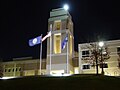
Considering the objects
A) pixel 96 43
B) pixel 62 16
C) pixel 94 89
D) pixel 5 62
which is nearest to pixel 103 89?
pixel 94 89

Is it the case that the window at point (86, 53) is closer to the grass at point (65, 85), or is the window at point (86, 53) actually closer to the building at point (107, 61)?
the building at point (107, 61)

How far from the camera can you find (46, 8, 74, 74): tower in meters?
60.3

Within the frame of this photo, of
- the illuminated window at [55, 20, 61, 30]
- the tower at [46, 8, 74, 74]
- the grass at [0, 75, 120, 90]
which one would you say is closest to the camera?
the grass at [0, 75, 120, 90]

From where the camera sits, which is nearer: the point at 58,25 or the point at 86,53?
the point at 86,53

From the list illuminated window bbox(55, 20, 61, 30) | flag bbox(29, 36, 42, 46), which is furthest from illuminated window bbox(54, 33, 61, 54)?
flag bbox(29, 36, 42, 46)

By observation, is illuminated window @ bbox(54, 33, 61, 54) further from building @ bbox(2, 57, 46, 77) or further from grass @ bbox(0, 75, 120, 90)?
grass @ bbox(0, 75, 120, 90)

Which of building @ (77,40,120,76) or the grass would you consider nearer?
the grass

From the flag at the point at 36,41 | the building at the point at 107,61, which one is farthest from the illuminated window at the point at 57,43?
the flag at the point at 36,41

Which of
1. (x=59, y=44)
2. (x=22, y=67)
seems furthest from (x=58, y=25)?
(x=22, y=67)

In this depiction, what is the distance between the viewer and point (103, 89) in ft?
70.7

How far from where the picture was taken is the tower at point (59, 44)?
60344mm

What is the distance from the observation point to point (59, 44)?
64562mm

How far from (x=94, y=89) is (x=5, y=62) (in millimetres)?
54151

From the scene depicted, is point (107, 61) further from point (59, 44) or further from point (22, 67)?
point (22, 67)
